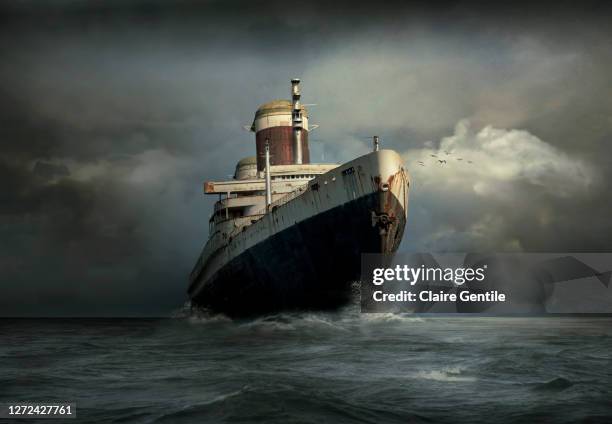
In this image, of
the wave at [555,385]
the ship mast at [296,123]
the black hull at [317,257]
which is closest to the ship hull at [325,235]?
the black hull at [317,257]

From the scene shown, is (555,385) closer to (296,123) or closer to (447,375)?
(447,375)

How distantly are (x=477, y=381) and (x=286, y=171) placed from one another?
32.1 m

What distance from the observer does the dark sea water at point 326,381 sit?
1204cm

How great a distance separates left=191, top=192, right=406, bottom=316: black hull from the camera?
102 ft

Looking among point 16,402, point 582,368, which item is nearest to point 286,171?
point 582,368

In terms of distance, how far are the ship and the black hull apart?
0.16 feet

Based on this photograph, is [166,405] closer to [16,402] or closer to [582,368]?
[16,402]

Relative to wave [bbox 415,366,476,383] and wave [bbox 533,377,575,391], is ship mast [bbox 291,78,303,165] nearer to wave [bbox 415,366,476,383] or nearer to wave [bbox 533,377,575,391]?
wave [bbox 415,366,476,383]

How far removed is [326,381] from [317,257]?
1735 cm

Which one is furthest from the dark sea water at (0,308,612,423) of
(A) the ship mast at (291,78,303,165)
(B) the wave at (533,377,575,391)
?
(A) the ship mast at (291,78,303,165)

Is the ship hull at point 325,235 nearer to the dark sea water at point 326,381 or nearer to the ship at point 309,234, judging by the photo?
the ship at point 309,234

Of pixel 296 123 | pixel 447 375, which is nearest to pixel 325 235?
pixel 447 375

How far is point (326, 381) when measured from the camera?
15.7m

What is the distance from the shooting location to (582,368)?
18.2m
